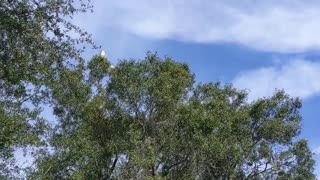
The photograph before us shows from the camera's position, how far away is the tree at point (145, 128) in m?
26.7

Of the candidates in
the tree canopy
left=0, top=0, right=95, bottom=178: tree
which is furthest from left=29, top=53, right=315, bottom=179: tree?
left=0, top=0, right=95, bottom=178: tree

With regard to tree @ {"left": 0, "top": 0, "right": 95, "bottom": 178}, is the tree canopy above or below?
above

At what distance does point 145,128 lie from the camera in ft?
93.2

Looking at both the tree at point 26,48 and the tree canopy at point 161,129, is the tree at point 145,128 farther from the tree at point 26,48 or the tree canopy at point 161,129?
the tree at point 26,48

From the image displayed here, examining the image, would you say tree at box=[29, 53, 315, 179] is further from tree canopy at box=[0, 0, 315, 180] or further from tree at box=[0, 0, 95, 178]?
tree at box=[0, 0, 95, 178]

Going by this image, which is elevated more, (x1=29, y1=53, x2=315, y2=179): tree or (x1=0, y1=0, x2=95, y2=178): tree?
(x1=29, y1=53, x2=315, y2=179): tree

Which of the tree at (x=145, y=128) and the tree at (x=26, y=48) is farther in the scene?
the tree at (x=145, y=128)

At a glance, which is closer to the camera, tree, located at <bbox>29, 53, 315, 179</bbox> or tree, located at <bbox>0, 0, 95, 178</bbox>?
tree, located at <bbox>0, 0, 95, 178</bbox>

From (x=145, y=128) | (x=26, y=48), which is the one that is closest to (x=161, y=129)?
(x=145, y=128)

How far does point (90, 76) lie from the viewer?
30.8m

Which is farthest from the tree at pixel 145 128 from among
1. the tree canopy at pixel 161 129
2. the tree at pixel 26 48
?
the tree at pixel 26 48

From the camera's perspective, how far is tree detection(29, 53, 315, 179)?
87.7 feet

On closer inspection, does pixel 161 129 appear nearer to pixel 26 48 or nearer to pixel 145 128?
pixel 145 128

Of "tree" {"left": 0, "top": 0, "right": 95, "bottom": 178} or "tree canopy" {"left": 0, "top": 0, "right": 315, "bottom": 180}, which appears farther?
"tree canopy" {"left": 0, "top": 0, "right": 315, "bottom": 180}
